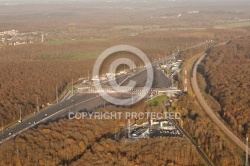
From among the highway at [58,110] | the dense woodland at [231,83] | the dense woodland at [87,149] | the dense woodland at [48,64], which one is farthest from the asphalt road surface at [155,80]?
the dense woodland at [87,149]

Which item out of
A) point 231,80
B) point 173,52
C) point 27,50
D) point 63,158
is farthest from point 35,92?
point 173,52

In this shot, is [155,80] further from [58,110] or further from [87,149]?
[87,149]

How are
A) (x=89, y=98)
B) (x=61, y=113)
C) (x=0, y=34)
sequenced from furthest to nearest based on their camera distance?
1. (x=0, y=34)
2. (x=89, y=98)
3. (x=61, y=113)

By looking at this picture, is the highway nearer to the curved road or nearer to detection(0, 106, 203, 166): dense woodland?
detection(0, 106, 203, 166): dense woodland

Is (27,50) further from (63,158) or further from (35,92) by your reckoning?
(63,158)

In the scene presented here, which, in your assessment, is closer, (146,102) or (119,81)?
(146,102)

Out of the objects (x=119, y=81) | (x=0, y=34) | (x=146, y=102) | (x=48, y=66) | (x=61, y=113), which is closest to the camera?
(x=61, y=113)

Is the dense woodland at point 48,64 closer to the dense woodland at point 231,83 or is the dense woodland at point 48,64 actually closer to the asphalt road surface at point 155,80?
the asphalt road surface at point 155,80

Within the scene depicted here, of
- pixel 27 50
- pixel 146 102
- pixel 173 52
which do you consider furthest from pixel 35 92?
pixel 173 52
